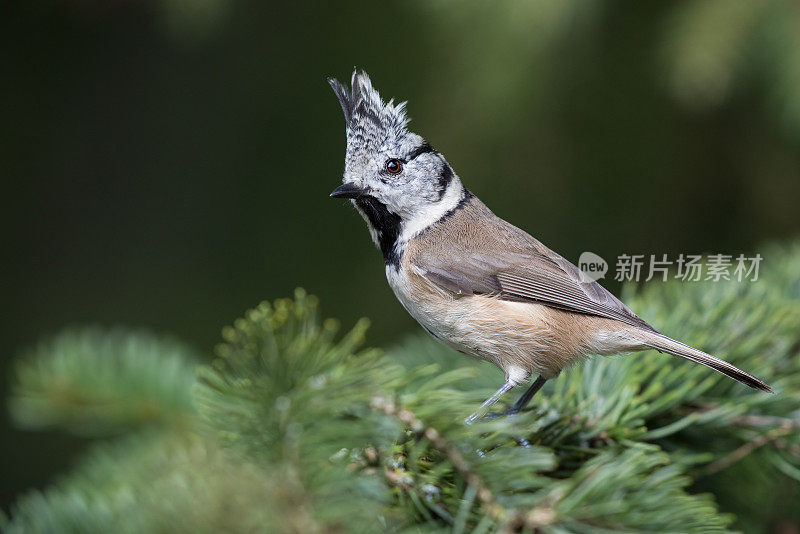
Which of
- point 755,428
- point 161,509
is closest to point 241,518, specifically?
point 161,509

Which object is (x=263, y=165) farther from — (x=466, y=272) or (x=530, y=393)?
(x=530, y=393)

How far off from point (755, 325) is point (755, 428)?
1.42 feet

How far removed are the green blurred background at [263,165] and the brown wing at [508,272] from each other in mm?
958

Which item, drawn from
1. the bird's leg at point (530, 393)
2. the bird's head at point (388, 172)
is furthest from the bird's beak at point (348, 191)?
the bird's leg at point (530, 393)

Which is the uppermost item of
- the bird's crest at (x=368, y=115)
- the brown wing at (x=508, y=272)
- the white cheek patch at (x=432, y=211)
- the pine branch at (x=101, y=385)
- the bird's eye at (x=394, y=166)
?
the bird's crest at (x=368, y=115)

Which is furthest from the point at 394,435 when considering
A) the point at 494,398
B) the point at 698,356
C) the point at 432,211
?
the point at 432,211

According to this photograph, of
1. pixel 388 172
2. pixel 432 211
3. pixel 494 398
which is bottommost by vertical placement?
pixel 494 398

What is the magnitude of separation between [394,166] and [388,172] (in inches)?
1.3

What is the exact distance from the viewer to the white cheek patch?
276 cm

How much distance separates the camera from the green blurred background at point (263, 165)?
3744 mm

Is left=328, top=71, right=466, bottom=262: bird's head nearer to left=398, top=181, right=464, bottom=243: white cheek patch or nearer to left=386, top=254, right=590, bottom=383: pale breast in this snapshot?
left=398, top=181, right=464, bottom=243: white cheek patch

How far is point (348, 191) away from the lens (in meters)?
2.52

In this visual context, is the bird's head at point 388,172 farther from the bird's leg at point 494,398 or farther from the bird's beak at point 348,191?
the bird's leg at point 494,398

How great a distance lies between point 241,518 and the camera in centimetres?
109
